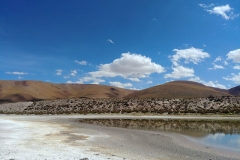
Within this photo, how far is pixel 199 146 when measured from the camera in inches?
740

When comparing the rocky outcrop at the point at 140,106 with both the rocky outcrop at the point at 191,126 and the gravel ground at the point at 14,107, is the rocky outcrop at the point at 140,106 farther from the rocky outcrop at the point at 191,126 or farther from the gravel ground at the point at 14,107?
the rocky outcrop at the point at 191,126

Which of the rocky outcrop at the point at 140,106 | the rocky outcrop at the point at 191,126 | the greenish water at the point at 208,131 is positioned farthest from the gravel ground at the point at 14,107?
the greenish water at the point at 208,131

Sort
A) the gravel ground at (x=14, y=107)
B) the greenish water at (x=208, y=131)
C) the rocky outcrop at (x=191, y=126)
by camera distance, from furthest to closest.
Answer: the gravel ground at (x=14, y=107), the rocky outcrop at (x=191, y=126), the greenish water at (x=208, y=131)

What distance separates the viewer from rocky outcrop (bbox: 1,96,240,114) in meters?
64.5

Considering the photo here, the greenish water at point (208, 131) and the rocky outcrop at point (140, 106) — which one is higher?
the rocky outcrop at point (140, 106)

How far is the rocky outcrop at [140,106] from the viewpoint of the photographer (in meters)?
64.5

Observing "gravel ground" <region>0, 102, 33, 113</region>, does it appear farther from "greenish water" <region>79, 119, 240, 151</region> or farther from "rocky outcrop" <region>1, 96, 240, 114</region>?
"greenish water" <region>79, 119, 240, 151</region>

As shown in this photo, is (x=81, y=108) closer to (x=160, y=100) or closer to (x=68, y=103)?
(x=68, y=103)

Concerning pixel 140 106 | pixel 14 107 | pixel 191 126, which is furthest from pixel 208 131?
pixel 14 107

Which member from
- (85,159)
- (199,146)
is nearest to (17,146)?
(85,159)

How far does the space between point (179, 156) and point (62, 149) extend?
7127 millimetres

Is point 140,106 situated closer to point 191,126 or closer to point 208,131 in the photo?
point 191,126

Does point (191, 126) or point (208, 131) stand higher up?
point (191, 126)

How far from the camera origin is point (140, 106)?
7531cm
